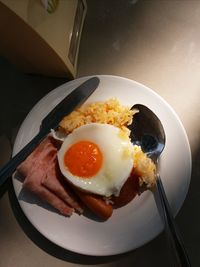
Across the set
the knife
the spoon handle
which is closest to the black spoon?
the spoon handle

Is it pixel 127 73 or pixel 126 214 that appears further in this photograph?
pixel 127 73

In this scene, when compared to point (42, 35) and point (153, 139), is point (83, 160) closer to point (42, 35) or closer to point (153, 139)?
point (153, 139)

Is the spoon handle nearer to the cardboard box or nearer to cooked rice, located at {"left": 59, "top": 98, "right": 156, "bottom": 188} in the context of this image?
cooked rice, located at {"left": 59, "top": 98, "right": 156, "bottom": 188}

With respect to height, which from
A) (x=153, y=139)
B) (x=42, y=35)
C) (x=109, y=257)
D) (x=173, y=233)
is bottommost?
(x=109, y=257)

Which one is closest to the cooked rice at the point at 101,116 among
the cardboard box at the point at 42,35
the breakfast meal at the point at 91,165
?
the breakfast meal at the point at 91,165

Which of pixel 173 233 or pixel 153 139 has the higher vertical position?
pixel 153 139

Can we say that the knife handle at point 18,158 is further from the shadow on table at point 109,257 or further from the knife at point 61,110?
the shadow on table at point 109,257

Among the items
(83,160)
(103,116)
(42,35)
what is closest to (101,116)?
(103,116)
